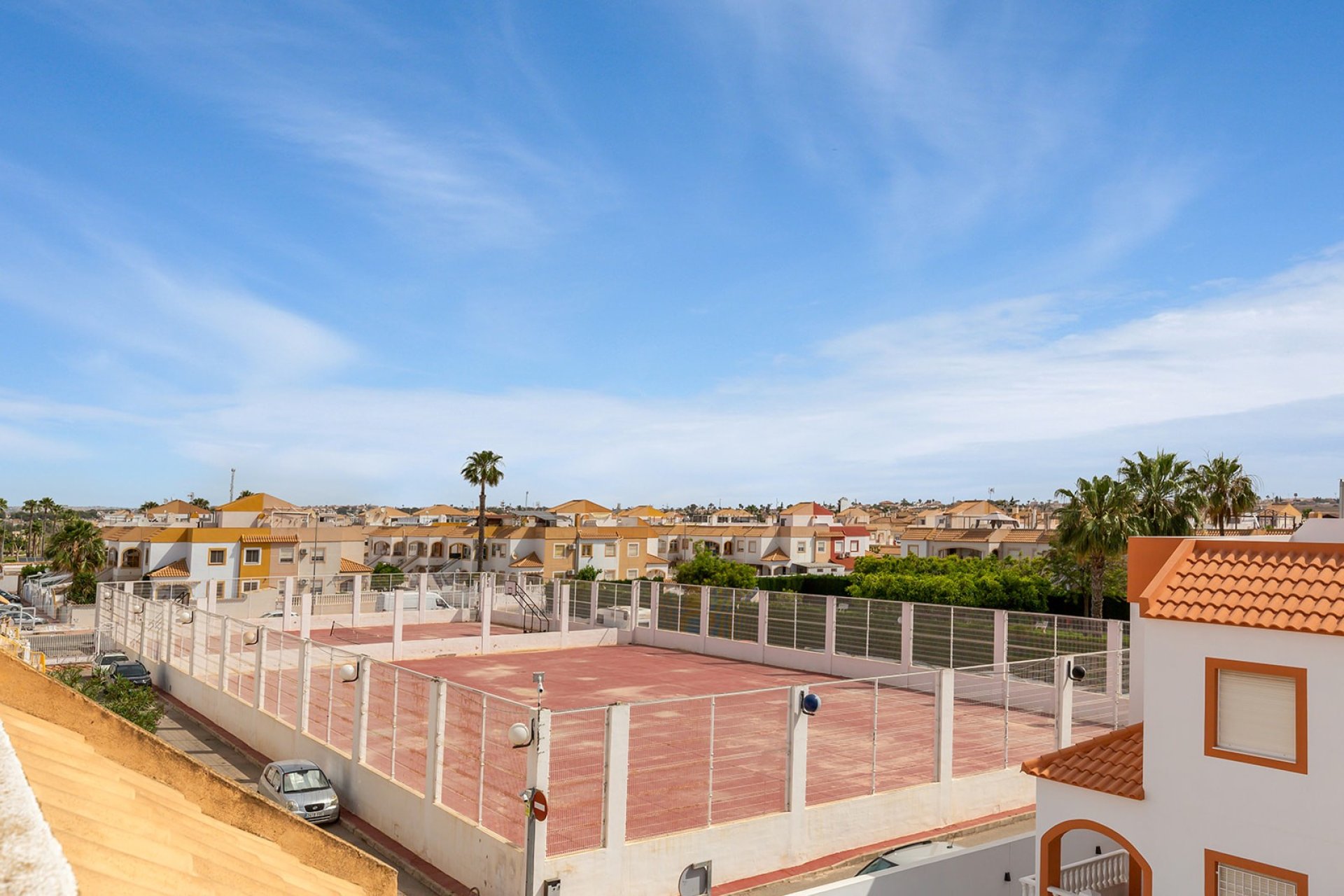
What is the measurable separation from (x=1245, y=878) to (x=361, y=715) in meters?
15.7

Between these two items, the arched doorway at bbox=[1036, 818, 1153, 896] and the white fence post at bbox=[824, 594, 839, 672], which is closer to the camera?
the arched doorway at bbox=[1036, 818, 1153, 896]

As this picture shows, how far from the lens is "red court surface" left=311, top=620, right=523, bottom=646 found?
43094 mm

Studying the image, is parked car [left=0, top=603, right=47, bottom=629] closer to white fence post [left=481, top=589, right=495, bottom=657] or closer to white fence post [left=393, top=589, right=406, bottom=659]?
white fence post [left=393, top=589, right=406, bottom=659]

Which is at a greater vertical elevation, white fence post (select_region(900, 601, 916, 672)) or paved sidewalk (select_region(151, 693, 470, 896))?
white fence post (select_region(900, 601, 916, 672))

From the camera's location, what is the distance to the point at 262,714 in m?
23.9

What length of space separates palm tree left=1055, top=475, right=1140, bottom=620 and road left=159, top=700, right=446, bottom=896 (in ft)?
118

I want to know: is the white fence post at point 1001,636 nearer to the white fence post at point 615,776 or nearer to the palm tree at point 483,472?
the white fence post at point 615,776

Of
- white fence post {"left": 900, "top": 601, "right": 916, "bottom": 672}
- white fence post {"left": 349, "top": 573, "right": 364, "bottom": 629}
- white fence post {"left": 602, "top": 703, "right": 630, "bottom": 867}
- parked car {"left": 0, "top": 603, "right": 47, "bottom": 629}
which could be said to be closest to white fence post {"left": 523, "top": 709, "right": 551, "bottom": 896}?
white fence post {"left": 602, "top": 703, "right": 630, "bottom": 867}

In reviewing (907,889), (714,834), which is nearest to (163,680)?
(714,834)

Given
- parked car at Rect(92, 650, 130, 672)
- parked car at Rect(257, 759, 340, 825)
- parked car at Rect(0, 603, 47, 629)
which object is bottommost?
parked car at Rect(0, 603, 47, 629)

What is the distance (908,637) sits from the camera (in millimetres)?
33594

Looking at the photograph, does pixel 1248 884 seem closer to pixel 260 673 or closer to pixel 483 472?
pixel 260 673

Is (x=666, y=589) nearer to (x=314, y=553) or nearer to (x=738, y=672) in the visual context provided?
(x=738, y=672)

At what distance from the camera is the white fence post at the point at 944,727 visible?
1980 cm
